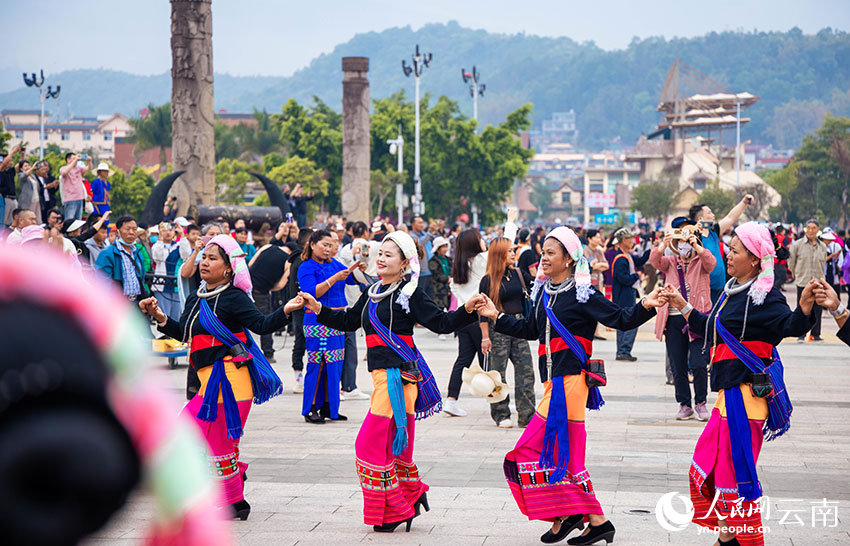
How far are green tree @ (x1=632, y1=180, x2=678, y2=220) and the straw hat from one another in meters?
91.0

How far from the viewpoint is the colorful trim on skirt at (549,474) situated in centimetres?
587

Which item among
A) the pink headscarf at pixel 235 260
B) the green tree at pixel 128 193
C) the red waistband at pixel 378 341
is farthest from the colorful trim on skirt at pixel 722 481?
the green tree at pixel 128 193

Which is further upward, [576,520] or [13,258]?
[13,258]

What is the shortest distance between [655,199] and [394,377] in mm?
94652

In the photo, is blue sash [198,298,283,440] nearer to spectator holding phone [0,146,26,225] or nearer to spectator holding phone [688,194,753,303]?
spectator holding phone [688,194,753,303]

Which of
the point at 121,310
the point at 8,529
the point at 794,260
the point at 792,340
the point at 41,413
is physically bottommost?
the point at 792,340

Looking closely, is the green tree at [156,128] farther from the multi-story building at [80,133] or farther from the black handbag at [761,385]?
the multi-story building at [80,133]

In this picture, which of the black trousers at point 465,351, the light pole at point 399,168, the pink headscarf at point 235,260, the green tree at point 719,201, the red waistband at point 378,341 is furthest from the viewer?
the green tree at point 719,201

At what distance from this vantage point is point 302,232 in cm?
1270

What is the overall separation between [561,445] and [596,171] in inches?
6375

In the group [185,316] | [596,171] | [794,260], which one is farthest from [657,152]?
[185,316]

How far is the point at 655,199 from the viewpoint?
9838cm

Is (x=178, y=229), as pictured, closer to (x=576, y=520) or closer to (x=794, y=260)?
(x=794, y=260)

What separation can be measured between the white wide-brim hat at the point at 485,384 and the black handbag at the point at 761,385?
3.95 metres
